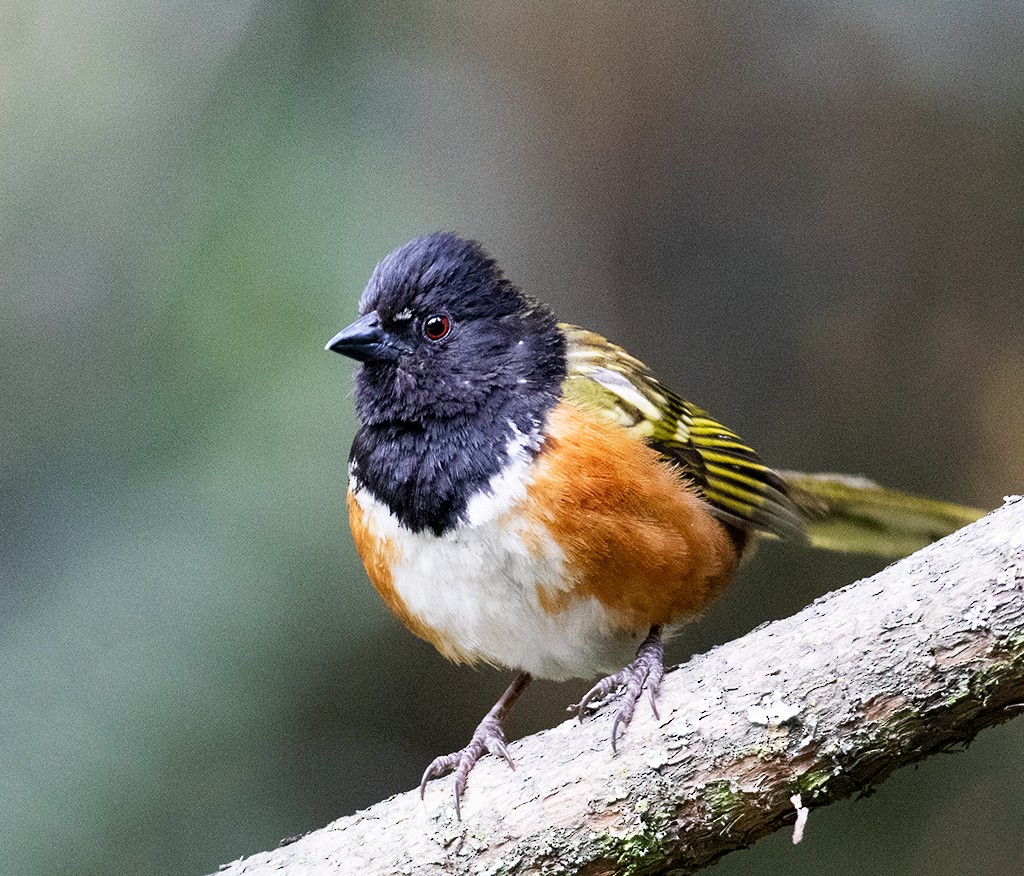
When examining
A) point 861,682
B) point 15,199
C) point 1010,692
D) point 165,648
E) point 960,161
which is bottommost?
point 1010,692

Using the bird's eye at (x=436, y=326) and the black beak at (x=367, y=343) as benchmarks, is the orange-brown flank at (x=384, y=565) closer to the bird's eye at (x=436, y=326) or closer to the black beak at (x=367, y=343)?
the black beak at (x=367, y=343)

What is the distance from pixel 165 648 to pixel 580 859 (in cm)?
157

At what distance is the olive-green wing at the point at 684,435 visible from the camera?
2918 millimetres

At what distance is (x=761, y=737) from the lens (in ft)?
7.10

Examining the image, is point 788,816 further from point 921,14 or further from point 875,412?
point 921,14

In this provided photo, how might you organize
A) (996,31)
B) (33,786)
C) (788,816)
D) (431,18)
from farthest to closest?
(431,18) → (996,31) → (33,786) → (788,816)

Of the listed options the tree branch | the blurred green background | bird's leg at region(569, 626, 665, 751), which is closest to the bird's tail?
the blurred green background

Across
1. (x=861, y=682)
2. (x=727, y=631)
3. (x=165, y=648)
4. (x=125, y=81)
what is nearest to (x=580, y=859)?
(x=861, y=682)

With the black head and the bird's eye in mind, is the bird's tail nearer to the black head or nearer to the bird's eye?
the black head

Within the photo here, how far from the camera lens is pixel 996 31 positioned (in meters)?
3.95

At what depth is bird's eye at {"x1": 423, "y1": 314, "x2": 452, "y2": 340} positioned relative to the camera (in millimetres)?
2965

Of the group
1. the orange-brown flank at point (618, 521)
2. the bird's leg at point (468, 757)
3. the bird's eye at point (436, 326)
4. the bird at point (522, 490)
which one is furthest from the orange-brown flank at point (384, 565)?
Answer: the bird's eye at point (436, 326)

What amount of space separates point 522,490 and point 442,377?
0.42 m

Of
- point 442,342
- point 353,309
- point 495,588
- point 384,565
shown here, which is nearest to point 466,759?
point 495,588
